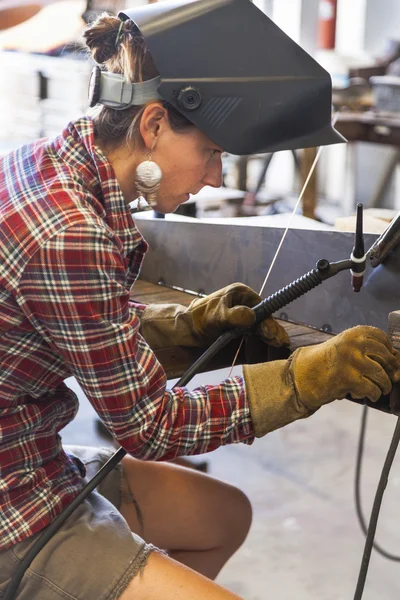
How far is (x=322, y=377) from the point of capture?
49.5 inches

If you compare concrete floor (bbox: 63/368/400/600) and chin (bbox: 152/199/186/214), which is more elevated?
chin (bbox: 152/199/186/214)

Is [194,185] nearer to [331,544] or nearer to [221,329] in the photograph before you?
[221,329]

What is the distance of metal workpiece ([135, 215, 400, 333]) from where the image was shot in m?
1.51

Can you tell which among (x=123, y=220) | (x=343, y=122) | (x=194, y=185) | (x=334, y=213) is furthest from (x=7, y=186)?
(x=334, y=213)

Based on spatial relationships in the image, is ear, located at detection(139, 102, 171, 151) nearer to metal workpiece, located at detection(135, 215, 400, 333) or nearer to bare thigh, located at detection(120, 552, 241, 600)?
metal workpiece, located at detection(135, 215, 400, 333)

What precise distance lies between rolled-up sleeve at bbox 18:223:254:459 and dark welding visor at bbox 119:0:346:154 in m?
0.25

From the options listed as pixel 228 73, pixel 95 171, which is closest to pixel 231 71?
pixel 228 73

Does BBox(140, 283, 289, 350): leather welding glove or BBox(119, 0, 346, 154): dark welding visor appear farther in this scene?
BBox(140, 283, 289, 350): leather welding glove

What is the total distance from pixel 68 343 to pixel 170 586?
38 centimetres

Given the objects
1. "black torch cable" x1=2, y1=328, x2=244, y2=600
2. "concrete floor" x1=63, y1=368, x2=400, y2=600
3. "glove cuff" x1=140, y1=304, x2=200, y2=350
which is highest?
"glove cuff" x1=140, y1=304, x2=200, y2=350

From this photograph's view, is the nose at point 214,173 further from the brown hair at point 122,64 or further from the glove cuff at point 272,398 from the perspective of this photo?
the glove cuff at point 272,398

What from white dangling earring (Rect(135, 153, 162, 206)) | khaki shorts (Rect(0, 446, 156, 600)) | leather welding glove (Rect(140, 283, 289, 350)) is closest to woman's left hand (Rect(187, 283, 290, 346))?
leather welding glove (Rect(140, 283, 289, 350))

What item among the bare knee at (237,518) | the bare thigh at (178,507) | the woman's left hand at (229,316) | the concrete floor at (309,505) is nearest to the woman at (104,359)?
the woman's left hand at (229,316)

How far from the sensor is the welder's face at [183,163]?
1.29 metres
